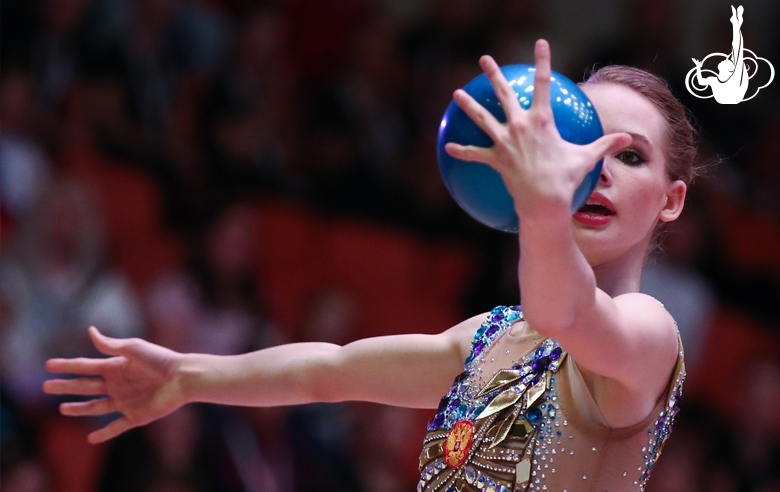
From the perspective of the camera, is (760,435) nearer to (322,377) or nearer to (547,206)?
(322,377)

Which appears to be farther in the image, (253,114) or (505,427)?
(253,114)

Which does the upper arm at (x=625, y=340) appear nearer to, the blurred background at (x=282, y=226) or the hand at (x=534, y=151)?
the hand at (x=534, y=151)

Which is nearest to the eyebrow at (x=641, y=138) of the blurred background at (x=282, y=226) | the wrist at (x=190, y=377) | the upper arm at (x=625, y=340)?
the upper arm at (x=625, y=340)

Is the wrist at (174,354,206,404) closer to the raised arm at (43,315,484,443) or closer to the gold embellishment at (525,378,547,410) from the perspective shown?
the raised arm at (43,315,484,443)

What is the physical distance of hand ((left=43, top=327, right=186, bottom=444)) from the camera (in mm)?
2646

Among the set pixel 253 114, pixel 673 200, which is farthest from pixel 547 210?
pixel 253 114

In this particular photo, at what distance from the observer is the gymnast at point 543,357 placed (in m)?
1.73

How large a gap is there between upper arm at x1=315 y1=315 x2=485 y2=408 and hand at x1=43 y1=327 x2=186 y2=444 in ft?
1.25

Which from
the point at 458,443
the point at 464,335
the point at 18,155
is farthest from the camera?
the point at 18,155

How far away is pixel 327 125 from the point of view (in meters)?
6.65

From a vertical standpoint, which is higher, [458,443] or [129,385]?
[129,385]

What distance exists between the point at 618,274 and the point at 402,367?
0.57 metres

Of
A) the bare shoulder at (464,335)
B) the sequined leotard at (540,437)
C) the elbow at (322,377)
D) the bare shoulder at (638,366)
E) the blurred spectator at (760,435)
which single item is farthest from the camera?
the blurred spectator at (760,435)

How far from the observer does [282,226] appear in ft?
20.4
